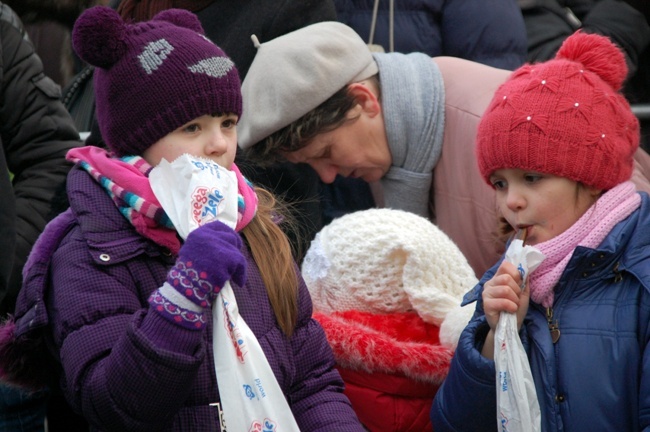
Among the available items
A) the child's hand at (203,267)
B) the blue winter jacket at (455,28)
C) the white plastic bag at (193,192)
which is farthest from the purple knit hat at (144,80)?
the blue winter jacket at (455,28)

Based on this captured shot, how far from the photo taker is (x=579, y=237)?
2674 mm

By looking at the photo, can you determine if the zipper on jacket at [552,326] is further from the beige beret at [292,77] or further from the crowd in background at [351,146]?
the beige beret at [292,77]

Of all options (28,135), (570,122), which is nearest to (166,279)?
(570,122)

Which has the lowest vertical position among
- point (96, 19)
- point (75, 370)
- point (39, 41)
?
point (39, 41)

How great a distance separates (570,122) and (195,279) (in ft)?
3.51

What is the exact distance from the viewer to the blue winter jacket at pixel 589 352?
99.0 inches

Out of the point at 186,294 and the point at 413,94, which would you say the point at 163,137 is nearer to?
the point at 186,294

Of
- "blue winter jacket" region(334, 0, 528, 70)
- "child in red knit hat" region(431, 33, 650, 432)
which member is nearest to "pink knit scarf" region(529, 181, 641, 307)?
"child in red knit hat" region(431, 33, 650, 432)

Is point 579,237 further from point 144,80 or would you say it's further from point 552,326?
point 144,80

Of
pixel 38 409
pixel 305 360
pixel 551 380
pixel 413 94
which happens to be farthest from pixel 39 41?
pixel 551 380

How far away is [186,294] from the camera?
2.24m

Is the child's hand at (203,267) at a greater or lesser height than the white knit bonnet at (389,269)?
greater

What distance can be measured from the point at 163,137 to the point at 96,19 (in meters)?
0.31

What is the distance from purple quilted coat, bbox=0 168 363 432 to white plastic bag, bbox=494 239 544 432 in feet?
1.20
